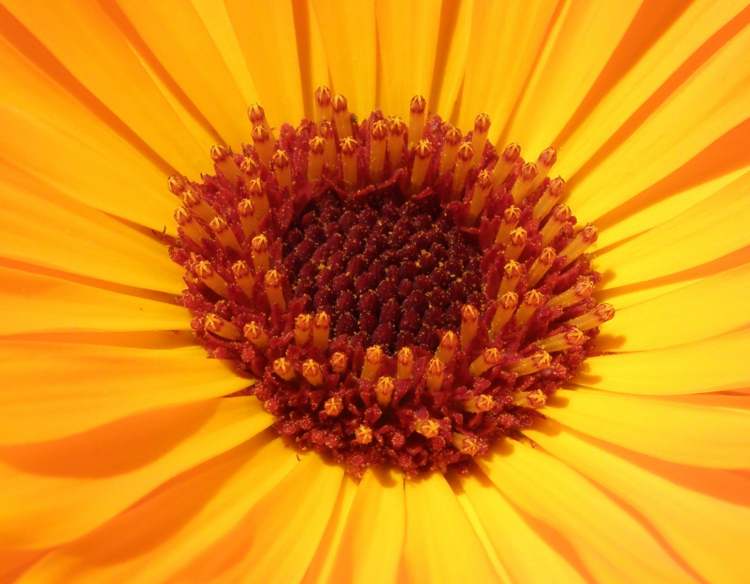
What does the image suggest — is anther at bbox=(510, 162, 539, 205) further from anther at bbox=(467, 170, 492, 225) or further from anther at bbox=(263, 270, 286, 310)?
anther at bbox=(263, 270, 286, 310)

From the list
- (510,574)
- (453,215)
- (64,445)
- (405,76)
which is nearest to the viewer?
(64,445)

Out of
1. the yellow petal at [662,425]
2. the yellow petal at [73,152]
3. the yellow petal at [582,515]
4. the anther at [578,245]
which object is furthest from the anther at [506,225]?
the yellow petal at [73,152]

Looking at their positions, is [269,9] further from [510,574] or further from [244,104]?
[510,574]

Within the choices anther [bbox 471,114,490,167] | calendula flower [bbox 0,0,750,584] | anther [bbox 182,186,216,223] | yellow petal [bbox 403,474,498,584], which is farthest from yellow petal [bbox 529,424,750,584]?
anther [bbox 182,186,216,223]

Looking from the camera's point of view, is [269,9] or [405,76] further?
[405,76]

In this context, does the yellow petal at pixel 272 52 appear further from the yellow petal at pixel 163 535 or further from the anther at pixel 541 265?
the yellow petal at pixel 163 535

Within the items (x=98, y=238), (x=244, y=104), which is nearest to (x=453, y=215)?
(x=244, y=104)
